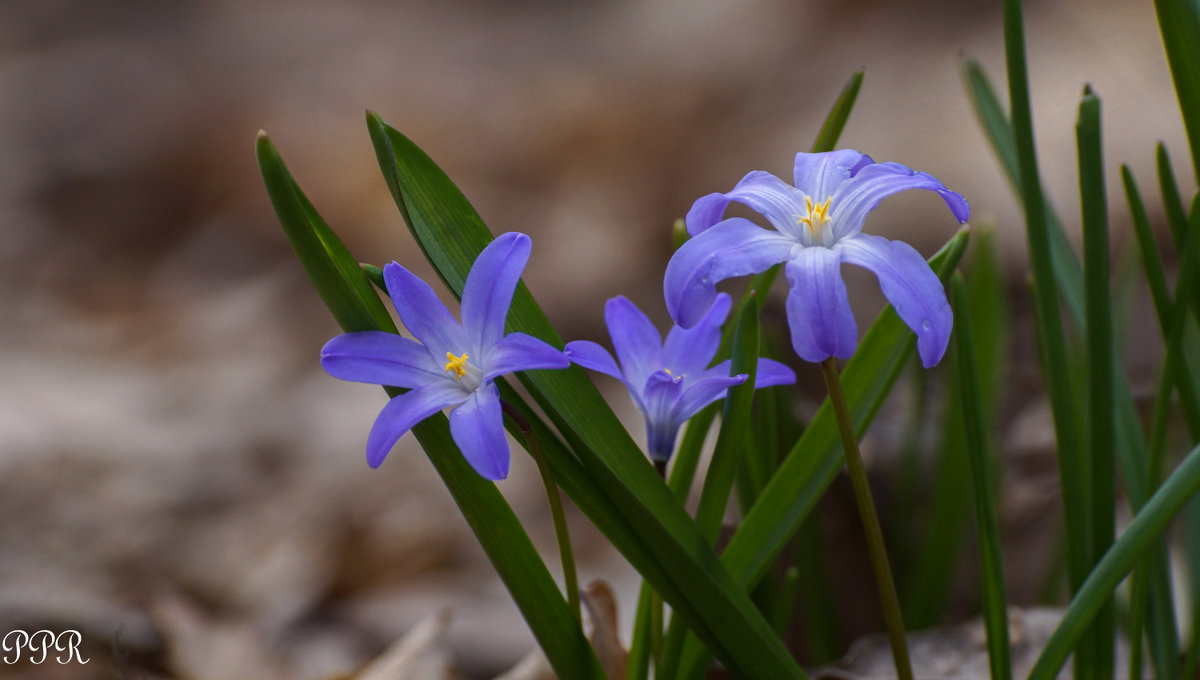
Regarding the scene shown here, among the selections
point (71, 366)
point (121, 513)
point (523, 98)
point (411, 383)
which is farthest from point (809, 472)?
point (523, 98)

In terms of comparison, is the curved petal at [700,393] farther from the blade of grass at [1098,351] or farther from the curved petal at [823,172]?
the blade of grass at [1098,351]

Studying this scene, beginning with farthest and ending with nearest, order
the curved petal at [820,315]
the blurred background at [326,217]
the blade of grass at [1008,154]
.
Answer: the blurred background at [326,217] → the blade of grass at [1008,154] → the curved petal at [820,315]

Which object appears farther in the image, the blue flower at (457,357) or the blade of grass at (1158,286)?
the blade of grass at (1158,286)

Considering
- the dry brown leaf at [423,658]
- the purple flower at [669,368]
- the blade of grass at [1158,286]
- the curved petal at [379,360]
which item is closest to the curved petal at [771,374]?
the purple flower at [669,368]

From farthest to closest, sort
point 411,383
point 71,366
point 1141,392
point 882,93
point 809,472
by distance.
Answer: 1. point 882,93
2. point 71,366
3. point 1141,392
4. point 809,472
5. point 411,383

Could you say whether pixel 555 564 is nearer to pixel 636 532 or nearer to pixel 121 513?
pixel 121 513
